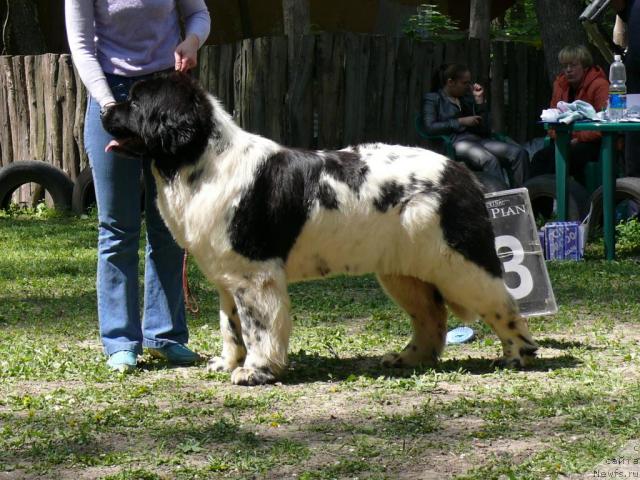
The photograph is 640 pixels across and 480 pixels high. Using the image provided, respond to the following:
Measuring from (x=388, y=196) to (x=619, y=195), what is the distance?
5465 millimetres

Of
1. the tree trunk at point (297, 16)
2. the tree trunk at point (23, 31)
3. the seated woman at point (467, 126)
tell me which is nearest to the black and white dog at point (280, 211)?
the seated woman at point (467, 126)

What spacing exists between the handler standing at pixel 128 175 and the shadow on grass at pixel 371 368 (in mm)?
708

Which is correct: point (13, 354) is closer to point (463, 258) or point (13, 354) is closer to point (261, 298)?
point (261, 298)

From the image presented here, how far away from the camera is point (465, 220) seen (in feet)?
19.7

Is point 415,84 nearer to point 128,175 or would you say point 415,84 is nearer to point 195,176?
point 128,175

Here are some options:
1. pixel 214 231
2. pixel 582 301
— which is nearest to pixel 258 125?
pixel 582 301

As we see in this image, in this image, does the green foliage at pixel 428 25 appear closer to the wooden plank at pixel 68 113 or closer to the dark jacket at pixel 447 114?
the dark jacket at pixel 447 114

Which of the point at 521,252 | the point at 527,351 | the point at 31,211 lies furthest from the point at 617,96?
the point at 31,211

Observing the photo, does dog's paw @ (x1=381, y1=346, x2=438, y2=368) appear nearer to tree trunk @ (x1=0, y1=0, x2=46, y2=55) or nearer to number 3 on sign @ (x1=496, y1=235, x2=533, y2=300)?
number 3 on sign @ (x1=496, y1=235, x2=533, y2=300)

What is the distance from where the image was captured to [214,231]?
5910mm

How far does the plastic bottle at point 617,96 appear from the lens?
33.5ft

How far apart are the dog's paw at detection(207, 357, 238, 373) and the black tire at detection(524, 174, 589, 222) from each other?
18.0ft

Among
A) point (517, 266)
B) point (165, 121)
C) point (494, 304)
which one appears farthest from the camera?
point (517, 266)

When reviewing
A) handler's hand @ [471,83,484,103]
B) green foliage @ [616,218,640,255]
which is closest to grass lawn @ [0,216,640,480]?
green foliage @ [616,218,640,255]
